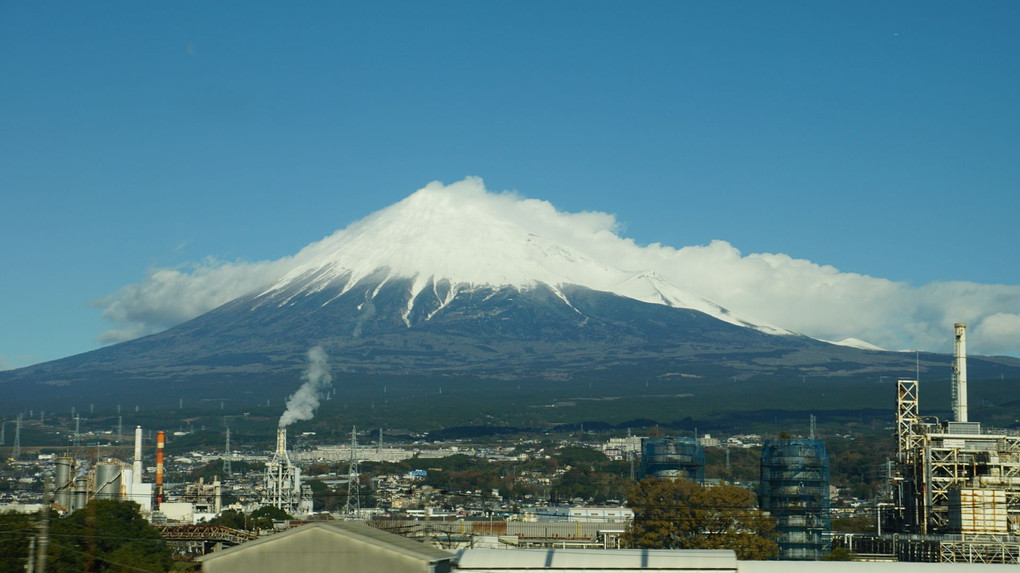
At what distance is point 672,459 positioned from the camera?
7856cm

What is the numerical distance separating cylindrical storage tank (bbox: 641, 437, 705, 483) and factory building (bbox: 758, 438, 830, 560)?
1179cm

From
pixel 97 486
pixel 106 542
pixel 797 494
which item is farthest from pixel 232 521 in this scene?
pixel 797 494

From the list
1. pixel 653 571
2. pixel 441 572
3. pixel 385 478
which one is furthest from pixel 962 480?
pixel 385 478

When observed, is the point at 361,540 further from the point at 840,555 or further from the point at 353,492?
the point at 353,492

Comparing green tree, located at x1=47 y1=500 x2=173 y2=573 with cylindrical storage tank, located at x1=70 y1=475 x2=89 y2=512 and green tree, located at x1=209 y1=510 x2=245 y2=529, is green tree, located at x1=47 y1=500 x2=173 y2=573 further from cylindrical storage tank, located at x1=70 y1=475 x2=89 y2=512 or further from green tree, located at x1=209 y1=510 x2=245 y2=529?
cylindrical storage tank, located at x1=70 y1=475 x2=89 y2=512

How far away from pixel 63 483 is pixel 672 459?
1467 inches

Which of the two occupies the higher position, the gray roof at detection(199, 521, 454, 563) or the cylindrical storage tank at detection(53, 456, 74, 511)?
the gray roof at detection(199, 521, 454, 563)

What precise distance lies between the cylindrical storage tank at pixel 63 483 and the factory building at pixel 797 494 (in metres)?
38.4

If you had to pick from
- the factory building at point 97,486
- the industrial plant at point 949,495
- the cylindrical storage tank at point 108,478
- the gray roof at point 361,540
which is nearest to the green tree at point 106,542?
the factory building at point 97,486

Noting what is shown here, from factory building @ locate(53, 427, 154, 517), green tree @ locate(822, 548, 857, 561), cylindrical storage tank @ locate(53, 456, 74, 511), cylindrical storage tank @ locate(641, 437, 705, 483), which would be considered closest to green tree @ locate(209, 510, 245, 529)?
factory building @ locate(53, 427, 154, 517)

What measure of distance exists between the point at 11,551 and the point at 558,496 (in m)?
82.2

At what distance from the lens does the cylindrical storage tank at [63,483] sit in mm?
70625

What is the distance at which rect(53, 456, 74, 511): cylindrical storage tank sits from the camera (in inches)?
2781

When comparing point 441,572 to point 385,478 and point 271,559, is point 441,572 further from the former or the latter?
point 385,478
